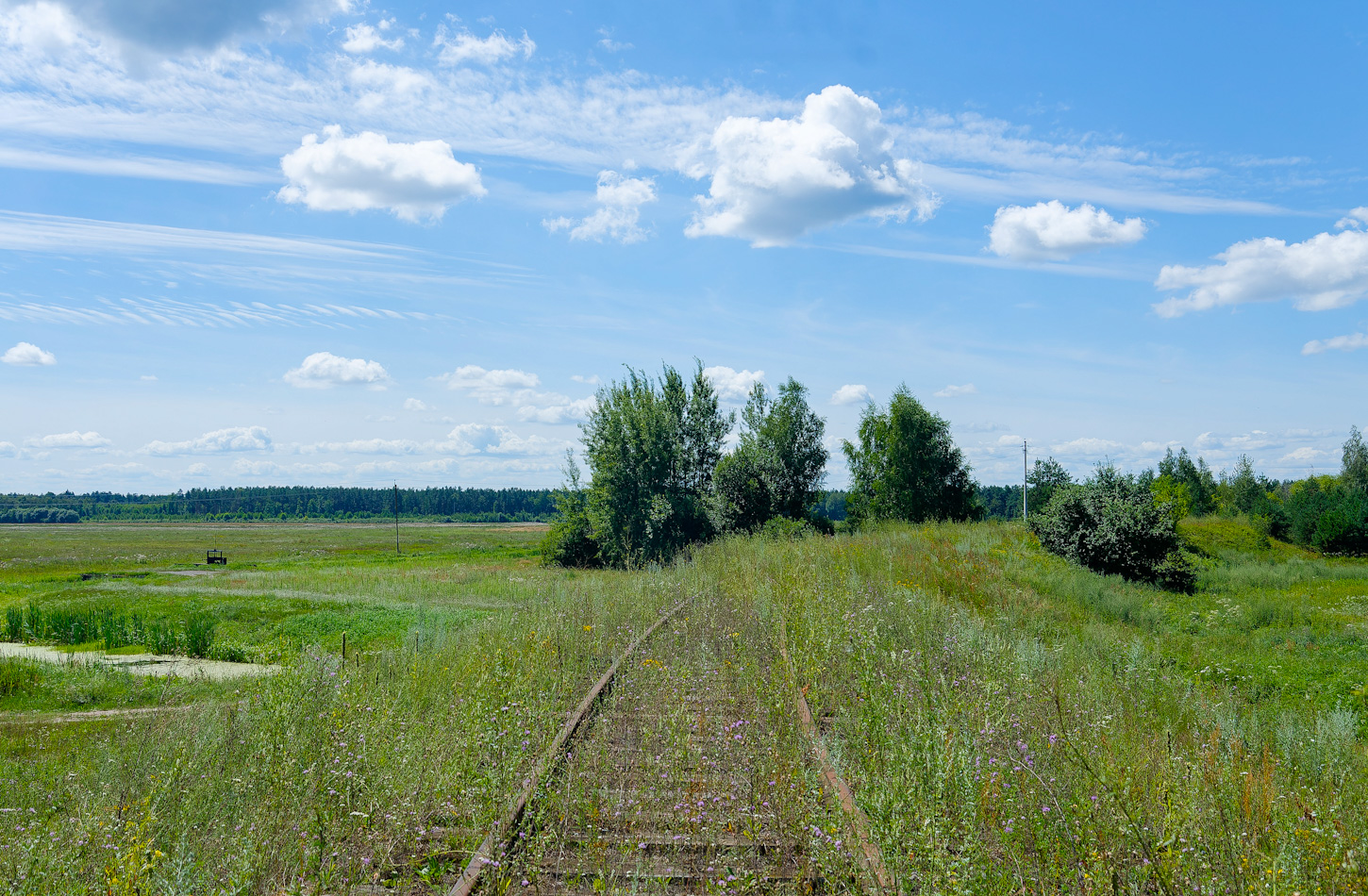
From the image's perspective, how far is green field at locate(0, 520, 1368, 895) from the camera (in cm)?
358

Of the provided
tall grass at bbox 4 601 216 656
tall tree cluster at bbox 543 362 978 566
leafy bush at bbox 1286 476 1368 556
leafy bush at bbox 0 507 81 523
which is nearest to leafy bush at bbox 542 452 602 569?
tall tree cluster at bbox 543 362 978 566

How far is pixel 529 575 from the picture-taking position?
113ft

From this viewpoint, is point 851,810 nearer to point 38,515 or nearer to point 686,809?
point 686,809

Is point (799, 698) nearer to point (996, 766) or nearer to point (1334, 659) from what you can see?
point (996, 766)

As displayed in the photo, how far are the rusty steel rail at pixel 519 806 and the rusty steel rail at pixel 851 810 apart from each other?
1.73m

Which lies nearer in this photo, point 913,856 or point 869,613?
point 913,856

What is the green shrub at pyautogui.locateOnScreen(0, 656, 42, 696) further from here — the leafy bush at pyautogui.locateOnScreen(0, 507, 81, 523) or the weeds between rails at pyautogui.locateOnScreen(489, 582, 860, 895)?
the leafy bush at pyautogui.locateOnScreen(0, 507, 81, 523)

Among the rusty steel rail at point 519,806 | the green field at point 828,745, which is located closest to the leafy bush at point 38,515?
the green field at point 828,745

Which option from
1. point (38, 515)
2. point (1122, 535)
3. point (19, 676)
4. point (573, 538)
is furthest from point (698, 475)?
point (38, 515)

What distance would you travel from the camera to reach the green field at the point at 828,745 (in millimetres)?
3580

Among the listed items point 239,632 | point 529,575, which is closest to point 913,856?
point 239,632

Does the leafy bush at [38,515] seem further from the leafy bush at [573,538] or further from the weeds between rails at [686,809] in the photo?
the weeds between rails at [686,809]

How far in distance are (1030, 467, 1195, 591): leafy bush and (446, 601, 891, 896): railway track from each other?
18.5 metres

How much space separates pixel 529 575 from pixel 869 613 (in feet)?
88.9
